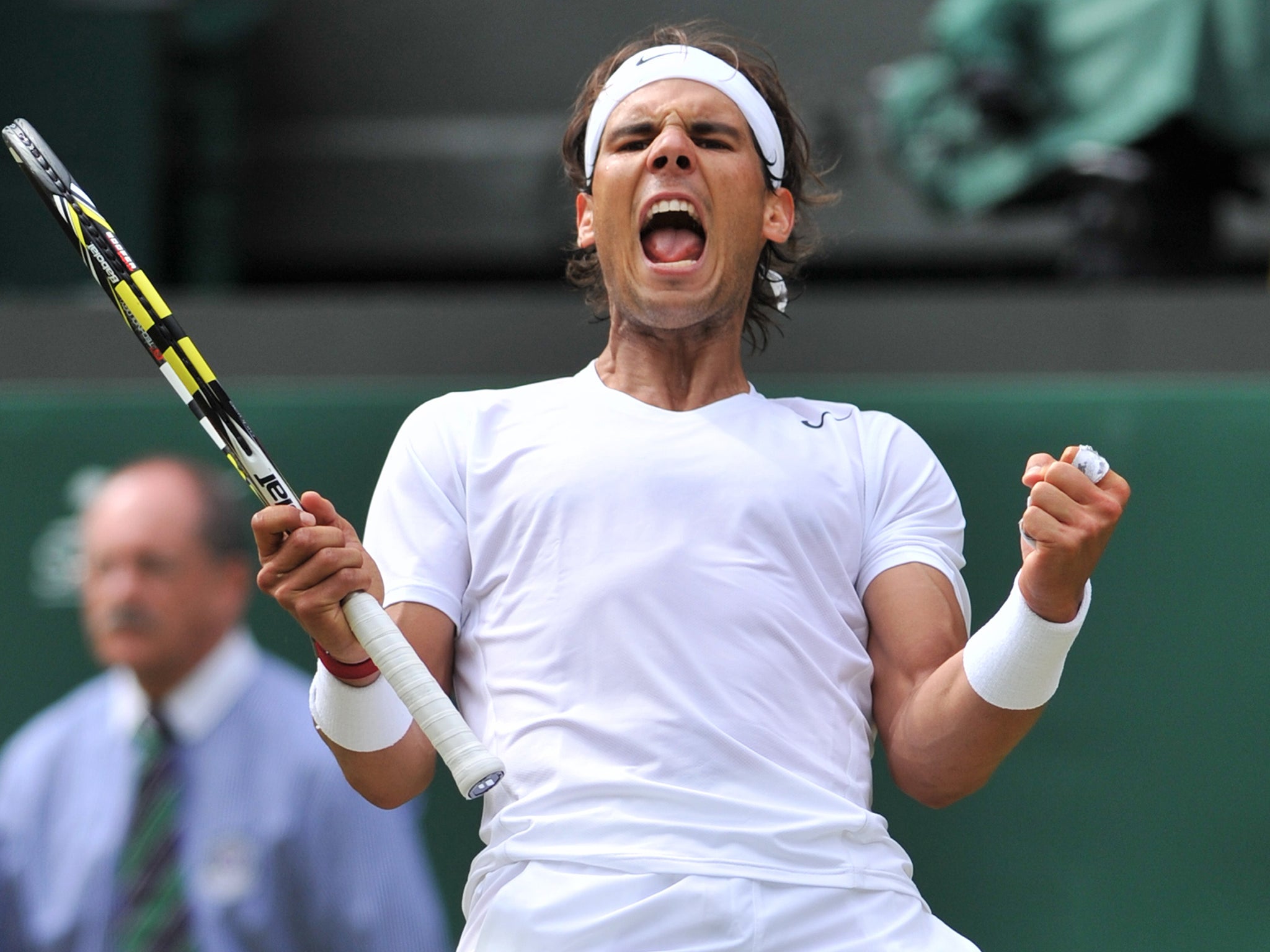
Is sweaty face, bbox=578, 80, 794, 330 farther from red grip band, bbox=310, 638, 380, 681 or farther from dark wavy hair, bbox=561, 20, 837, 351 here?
red grip band, bbox=310, 638, 380, 681

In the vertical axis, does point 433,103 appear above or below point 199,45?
below

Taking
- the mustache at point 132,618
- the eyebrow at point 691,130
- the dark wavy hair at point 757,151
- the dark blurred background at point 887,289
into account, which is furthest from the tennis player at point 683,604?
the mustache at point 132,618

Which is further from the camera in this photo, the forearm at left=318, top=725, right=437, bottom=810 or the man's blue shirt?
the man's blue shirt

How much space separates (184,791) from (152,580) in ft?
1.72

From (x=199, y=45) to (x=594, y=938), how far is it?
5005mm

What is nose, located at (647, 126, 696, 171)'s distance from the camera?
95.3 inches

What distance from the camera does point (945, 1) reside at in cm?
561

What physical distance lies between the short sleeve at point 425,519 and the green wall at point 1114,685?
5.85 feet

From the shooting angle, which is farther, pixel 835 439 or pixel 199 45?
pixel 199 45

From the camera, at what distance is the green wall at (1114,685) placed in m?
3.98

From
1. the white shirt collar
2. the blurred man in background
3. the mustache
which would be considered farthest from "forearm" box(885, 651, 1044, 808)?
the mustache

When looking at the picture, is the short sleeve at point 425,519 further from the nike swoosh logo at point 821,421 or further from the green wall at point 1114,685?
the green wall at point 1114,685

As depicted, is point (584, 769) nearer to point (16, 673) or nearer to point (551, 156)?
point (16, 673)

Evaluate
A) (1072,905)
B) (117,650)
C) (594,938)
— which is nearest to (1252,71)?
(1072,905)
